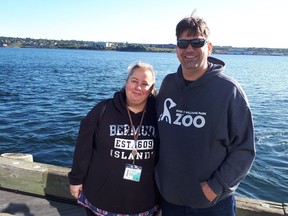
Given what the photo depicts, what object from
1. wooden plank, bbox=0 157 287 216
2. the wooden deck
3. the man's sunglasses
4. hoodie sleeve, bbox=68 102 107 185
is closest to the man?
the man's sunglasses

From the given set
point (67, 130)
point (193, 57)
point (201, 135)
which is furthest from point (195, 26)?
point (67, 130)

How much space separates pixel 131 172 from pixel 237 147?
2.98 ft

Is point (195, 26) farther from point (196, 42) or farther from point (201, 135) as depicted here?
point (201, 135)

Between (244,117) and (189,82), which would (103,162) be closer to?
(189,82)

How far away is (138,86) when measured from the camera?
10.3 feet

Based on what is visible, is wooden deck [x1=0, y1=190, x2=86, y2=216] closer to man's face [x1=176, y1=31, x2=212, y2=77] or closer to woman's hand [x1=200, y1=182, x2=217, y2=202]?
woman's hand [x1=200, y1=182, x2=217, y2=202]

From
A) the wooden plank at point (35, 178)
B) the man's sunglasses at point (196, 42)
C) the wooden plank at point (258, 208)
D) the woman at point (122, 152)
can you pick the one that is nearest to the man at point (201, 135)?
the man's sunglasses at point (196, 42)

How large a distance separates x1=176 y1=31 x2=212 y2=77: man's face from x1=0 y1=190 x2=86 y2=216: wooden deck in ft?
8.32

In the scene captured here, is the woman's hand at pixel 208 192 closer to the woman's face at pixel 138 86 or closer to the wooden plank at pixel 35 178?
the woman's face at pixel 138 86

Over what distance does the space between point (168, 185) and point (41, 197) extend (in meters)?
2.52

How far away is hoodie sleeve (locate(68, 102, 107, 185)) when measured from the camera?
3113mm

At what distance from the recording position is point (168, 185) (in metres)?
3.03

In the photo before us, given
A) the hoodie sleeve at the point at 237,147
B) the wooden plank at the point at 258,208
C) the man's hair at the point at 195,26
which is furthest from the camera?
the wooden plank at the point at 258,208

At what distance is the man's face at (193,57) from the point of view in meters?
2.97
